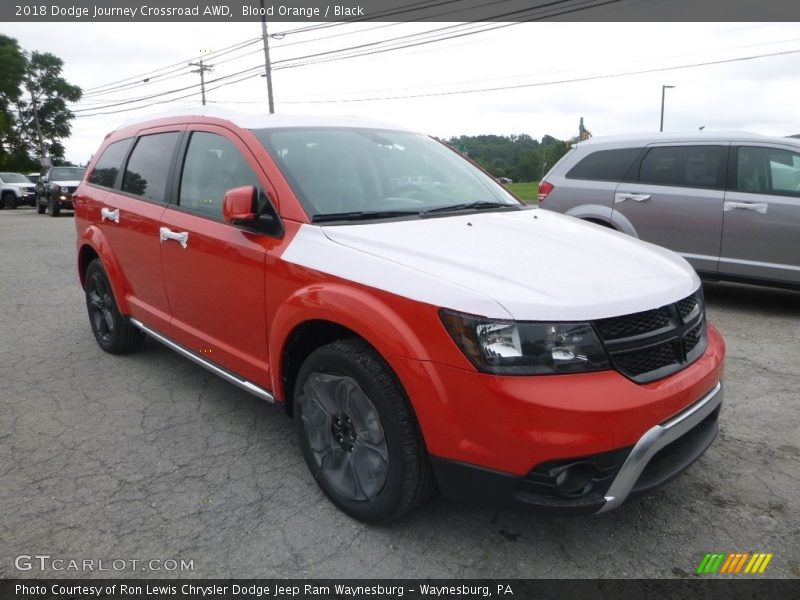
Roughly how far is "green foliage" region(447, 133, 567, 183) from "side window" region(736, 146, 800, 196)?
95.0 ft

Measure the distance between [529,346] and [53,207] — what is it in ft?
75.8

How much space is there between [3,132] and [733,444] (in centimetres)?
6104

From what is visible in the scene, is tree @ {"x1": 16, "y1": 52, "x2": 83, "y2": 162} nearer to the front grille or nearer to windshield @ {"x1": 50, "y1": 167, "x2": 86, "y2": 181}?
windshield @ {"x1": 50, "y1": 167, "x2": 86, "y2": 181}

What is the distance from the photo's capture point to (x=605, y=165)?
22.9 feet

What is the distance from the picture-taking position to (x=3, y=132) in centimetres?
5106

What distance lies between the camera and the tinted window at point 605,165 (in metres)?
6.83

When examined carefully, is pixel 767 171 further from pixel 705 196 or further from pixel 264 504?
pixel 264 504

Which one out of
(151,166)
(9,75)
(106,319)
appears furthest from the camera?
(9,75)

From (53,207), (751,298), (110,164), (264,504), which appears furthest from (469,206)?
(53,207)

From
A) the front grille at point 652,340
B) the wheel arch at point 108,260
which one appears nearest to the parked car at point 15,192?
the wheel arch at point 108,260

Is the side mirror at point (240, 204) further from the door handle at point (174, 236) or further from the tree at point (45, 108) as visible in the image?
the tree at point (45, 108)

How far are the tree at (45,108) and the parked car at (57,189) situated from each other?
40.9 meters

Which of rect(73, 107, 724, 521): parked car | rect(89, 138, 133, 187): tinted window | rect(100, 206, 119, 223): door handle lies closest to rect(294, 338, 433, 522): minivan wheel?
rect(73, 107, 724, 521): parked car
